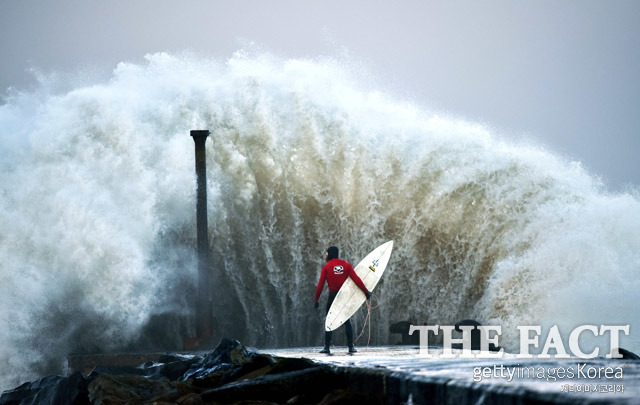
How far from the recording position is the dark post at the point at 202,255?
1677cm

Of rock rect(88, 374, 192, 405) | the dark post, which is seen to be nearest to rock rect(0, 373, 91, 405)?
rock rect(88, 374, 192, 405)

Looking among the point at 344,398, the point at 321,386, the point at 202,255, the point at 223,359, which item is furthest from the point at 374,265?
the point at 202,255

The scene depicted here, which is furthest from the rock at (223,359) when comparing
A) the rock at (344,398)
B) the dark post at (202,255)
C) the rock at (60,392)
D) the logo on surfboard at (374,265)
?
the dark post at (202,255)

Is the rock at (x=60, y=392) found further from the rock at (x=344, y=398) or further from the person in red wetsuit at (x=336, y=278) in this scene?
Result: the rock at (x=344, y=398)

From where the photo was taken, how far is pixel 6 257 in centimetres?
1778

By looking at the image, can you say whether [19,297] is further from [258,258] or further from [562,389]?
[562,389]

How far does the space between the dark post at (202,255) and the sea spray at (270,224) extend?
1167mm

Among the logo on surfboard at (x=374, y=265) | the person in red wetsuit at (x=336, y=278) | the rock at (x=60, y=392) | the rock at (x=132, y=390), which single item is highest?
the logo on surfboard at (x=374, y=265)

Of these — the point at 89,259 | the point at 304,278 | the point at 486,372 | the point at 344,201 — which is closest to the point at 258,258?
the point at 304,278

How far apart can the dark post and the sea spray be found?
1.17 m

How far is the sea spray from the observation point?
16766 millimetres

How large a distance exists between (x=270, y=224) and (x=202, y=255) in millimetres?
3607

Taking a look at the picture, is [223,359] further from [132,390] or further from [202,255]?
[202,255]

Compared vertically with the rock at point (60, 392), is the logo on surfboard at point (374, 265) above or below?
above
